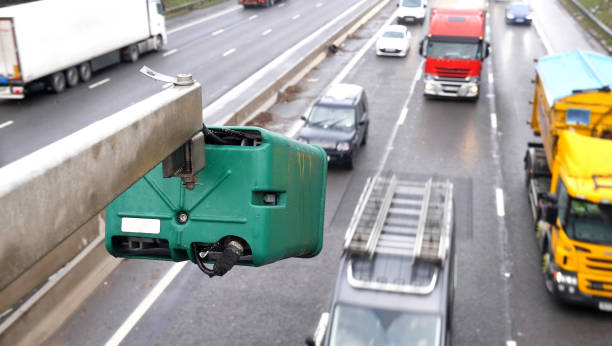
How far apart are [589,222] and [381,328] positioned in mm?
5265

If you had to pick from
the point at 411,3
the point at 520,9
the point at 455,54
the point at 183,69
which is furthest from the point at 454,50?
the point at 520,9

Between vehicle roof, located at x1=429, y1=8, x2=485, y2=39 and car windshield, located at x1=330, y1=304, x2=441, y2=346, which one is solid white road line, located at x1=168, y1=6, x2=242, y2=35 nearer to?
vehicle roof, located at x1=429, y1=8, x2=485, y2=39

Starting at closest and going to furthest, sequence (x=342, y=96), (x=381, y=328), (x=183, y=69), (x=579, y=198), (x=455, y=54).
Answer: (x=381, y=328)
(x=579, y=198)
(x=342, y=96)
(x=455, y=54)
(x=183, y=69)

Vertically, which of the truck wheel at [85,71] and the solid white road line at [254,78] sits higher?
the truck wheel at [85,71]

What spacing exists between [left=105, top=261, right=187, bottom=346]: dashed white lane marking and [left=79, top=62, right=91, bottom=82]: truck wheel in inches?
746

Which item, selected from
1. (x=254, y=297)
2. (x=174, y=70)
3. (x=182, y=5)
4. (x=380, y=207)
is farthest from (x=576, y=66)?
(x=182, y=5)

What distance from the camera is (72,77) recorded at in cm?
2961

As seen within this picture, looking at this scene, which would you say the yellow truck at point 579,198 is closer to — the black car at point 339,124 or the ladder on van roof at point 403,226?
the ladder on van roof at point 403,226

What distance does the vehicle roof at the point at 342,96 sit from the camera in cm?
2123

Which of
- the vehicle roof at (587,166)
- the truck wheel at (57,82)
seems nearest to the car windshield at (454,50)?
the vehicle roof at (587,166)

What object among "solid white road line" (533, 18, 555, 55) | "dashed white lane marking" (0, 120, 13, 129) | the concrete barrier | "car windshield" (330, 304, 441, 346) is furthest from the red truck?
the concrete barrier

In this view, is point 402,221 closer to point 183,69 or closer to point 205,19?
point 183,69

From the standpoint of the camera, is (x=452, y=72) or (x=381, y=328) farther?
(x=452, y=72)

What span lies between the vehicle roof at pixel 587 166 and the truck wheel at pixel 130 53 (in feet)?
89.4
